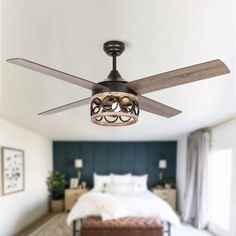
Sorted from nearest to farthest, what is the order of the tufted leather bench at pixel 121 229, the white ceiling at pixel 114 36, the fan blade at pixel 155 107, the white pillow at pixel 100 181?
the white ceiling at pixel 114 36 → the fan blade at pixel 155 107 → the tufted leather bench at pixel 121 229 → the white pillow at pixel 100 181

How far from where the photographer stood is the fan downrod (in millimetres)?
1651

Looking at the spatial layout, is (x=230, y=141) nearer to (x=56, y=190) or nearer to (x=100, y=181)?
(x=100, y=181)

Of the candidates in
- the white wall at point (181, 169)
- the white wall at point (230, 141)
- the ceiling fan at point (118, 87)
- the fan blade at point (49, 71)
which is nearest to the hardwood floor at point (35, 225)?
the white wall at point (181, 169)

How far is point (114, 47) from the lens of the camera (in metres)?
1.67

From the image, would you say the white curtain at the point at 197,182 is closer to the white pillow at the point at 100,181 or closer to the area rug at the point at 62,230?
the area rug at the point at 62,230

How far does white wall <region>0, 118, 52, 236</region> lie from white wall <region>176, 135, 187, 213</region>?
11.5ft

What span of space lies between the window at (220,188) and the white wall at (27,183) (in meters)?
3.74

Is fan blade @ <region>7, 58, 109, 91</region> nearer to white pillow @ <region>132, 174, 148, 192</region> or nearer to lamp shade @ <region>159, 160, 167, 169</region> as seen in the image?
white pillow @ <region>132, 174, 148, 192</region>

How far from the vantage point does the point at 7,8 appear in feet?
4.42

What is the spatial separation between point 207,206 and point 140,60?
4.19 metres

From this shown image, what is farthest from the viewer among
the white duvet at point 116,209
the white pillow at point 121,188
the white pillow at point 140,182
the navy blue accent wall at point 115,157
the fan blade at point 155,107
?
the navy blue accent wall at point 115,157

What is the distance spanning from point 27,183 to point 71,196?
177cm

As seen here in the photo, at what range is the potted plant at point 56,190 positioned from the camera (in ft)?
22.5

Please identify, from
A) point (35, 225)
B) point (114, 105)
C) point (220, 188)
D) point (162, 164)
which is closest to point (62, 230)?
point (35, 225)
